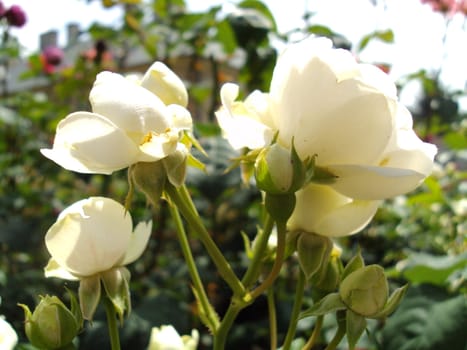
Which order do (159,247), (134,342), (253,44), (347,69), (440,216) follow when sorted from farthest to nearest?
1. (440,216)
2. (159,247)
3. (253,44)
4. (134,342)
5. (347,69)

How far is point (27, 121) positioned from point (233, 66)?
99 centimetres

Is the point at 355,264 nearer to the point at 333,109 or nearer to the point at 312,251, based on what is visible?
the point at 312,251

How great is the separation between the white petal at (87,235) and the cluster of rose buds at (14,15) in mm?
2168

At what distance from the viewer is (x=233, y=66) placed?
2939 millimetres

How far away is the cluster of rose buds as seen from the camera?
8.30ft

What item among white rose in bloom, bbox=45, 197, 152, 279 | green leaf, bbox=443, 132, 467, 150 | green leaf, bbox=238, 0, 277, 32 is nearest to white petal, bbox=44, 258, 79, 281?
white rose in bloom, bbox=45, 197, 152, 279

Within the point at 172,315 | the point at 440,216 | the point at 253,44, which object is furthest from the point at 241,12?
the point at 440,216

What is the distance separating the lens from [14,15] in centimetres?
254

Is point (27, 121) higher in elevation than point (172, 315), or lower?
lower

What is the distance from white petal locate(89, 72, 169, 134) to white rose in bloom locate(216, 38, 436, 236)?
7 cm

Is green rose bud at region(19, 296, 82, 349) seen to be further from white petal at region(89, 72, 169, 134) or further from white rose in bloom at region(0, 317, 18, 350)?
white petal at region(89, 72, 169, 134)

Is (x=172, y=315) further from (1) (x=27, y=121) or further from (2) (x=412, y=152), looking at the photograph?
(1) (x=27, y=121)

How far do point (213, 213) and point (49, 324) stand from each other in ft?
3.58

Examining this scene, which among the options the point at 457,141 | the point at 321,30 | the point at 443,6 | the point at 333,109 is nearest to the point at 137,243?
the point at 333,109
